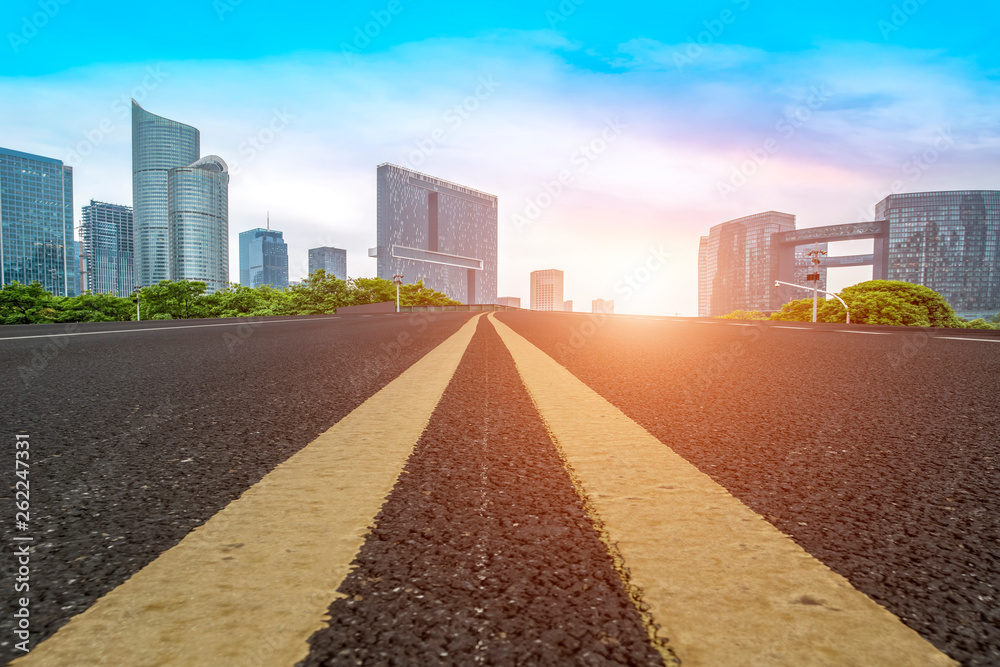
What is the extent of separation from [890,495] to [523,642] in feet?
3.58

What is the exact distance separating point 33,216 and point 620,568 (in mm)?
202102

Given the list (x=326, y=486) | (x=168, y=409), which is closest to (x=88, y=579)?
(x=326, y=486)

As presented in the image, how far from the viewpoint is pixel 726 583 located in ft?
2.68

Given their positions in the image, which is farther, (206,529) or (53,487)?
(53,487)

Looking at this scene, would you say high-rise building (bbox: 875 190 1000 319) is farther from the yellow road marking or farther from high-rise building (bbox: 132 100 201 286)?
high-rise building (bbox: 132 100 201 286)

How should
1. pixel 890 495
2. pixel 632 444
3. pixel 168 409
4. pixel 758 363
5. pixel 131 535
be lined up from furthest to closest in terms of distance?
pixel 758 363
pixel 168 409
pixel 632 444
pixel 890 495
pixel 131 535

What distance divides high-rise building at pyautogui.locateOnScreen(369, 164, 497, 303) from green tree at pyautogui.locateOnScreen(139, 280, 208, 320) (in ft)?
314

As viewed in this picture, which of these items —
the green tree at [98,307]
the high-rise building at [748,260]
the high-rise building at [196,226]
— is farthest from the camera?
the high-rise building at [748,260]

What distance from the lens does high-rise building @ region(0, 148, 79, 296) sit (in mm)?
139750

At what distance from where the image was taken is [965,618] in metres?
0.72

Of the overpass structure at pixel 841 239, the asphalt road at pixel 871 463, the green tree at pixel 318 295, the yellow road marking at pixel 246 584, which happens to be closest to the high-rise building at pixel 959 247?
the overpass structure at pixel 841 239

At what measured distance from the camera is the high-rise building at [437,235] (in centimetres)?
16212

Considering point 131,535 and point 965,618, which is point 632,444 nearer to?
point 965,618

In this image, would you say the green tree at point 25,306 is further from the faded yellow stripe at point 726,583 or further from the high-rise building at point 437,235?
the high-rise building at point 437,235
